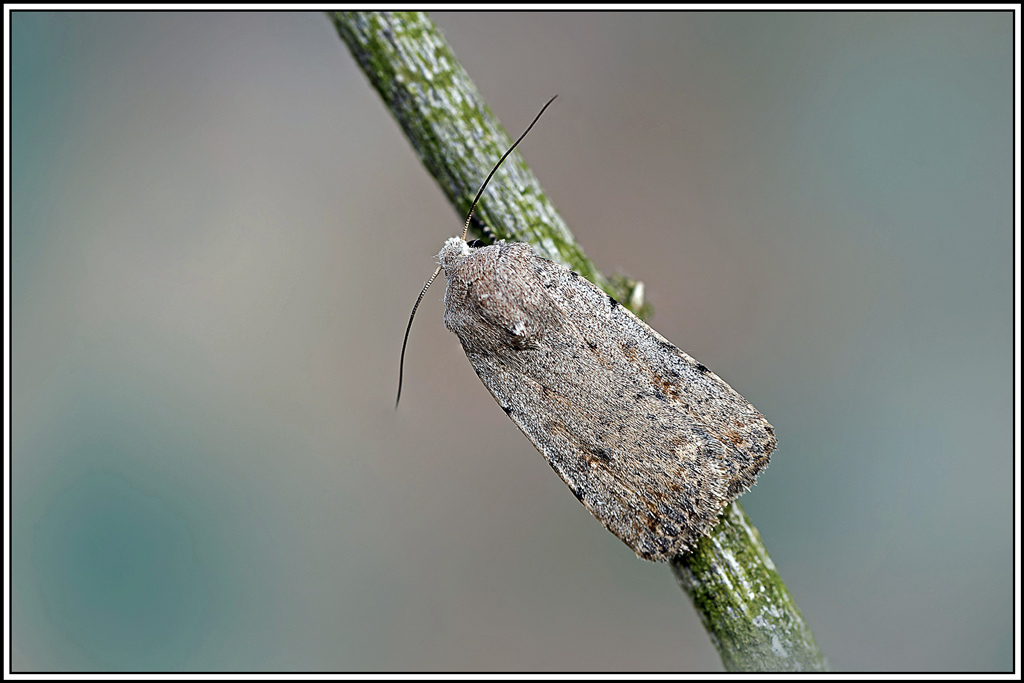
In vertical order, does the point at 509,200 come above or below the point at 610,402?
above

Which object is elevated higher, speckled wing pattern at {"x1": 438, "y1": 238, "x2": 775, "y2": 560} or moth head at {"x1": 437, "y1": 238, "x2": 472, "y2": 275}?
moth head at {"x1": 437, "y1": 238, "x2": 472, "y2": 275}

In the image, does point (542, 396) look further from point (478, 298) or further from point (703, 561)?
point (703, 561)

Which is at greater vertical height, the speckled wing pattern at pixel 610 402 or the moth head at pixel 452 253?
the moth head at pixel 452 253

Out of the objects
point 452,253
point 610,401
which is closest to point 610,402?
point 610,401

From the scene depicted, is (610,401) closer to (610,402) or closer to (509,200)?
(610,402)

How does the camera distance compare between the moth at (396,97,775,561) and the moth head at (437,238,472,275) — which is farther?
the moth head at (437,238,472,275)
